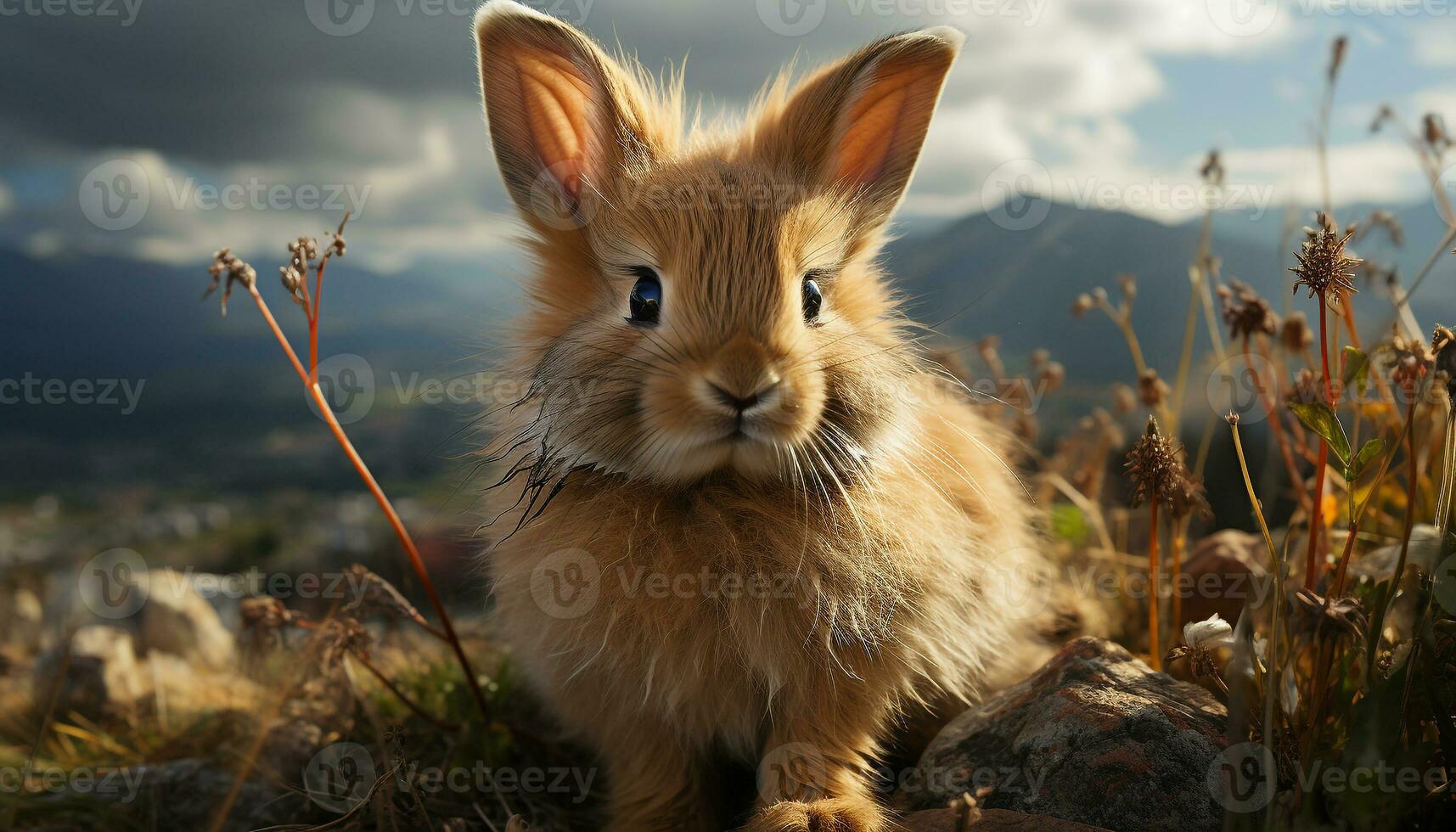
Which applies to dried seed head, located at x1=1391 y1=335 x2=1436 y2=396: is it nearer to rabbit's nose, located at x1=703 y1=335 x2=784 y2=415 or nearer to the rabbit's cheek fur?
the rabbit's cheek fur

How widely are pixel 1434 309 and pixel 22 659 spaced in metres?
8.39

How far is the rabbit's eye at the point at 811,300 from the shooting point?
3.02m

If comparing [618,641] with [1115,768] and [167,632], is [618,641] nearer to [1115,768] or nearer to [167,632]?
[1115,768]

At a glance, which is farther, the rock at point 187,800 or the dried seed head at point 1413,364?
the rock at point 187,800

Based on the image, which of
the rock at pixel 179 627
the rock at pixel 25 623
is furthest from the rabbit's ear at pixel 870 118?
the rock at pixel 25 623

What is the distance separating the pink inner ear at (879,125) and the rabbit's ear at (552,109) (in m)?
0.77

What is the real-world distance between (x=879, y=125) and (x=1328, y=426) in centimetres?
180

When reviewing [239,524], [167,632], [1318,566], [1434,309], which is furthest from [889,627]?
[239,524]

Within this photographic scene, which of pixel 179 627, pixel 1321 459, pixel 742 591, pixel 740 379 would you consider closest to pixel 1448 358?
pixel 1321 459

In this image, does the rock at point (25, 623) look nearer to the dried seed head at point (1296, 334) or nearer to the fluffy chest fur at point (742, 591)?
the fluffy chest fur at point (742, 591)

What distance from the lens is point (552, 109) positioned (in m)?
3.20

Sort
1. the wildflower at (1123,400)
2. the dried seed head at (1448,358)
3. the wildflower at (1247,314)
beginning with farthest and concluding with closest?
1. the wildflower at (1123,400)
2. the wildflower at (1247,314)
3. the dried seed head at (1448,358)

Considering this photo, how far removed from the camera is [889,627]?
2930 mm

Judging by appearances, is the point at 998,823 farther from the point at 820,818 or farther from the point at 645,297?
the point at 645,297
